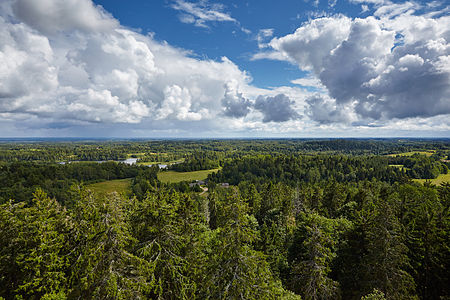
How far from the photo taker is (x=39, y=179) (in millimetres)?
115188

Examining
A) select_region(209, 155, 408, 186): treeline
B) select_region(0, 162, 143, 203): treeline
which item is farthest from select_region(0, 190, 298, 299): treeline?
select_region(209, 155, 408, 186): treeline

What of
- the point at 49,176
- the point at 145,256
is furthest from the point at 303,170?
the point at 49,176

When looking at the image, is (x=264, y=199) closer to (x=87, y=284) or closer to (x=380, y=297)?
(x=380, y=297)

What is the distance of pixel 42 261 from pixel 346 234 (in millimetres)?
32322

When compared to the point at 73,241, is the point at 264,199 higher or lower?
lower

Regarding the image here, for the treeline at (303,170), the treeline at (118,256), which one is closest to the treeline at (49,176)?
the treeline at (118,256)

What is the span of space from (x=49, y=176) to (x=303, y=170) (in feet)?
515

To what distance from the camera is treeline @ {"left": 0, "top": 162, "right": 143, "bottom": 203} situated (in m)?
98.1

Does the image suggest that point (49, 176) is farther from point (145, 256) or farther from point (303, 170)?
point (303, 170)

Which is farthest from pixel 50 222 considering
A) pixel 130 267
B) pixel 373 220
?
pixel 373 220

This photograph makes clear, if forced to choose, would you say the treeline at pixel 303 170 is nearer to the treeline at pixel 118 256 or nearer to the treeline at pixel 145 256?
the treeline at pixel 145 256

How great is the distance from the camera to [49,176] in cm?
12669

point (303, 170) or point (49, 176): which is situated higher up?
point (49, 176)

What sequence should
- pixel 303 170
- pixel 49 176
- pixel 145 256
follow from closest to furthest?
pixel 145 256, pixel 49 176, pixel 303 170
